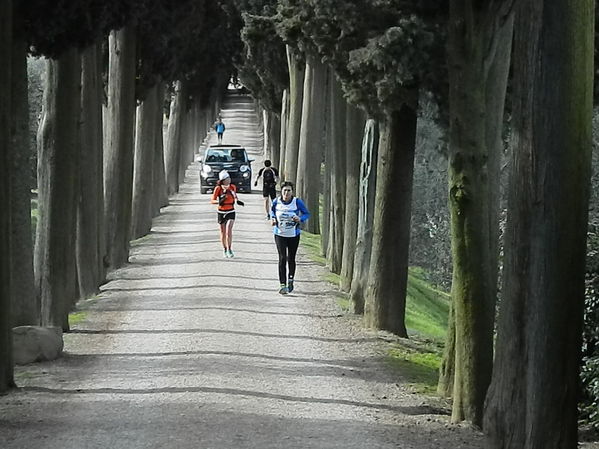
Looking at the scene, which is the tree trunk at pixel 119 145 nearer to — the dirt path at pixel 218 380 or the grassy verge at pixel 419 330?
the dirt path at pixel 218 380

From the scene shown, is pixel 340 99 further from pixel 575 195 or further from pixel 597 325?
pixel 575 195

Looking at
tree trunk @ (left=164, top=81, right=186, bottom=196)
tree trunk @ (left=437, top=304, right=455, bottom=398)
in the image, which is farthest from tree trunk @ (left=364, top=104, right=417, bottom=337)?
tree trunk @ (left=164, top=81, right=186, bottom=196)

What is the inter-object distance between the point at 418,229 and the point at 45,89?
21.6m

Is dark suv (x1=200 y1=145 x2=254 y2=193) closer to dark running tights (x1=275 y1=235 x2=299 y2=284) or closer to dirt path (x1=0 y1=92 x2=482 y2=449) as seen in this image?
dirt path (x1=0 y1=92 x2=482 y2=449)

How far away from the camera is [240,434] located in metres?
11.7

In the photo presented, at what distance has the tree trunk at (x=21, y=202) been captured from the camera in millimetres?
14953

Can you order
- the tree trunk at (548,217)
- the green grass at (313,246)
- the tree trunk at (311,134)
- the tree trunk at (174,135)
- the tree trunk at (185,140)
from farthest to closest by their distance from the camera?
the tree trunk at (185,140) → the tree trunk at (174,135) → the tree trunk at (311,134) → the green grass at (313,246) → the tree trunk at (548,217)

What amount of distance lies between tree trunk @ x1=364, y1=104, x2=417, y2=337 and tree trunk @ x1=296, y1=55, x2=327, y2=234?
14.5 metres

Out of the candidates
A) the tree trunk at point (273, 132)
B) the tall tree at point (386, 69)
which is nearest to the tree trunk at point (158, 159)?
the tree trunk at point (273, 132)

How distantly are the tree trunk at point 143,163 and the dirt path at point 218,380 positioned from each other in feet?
27.9

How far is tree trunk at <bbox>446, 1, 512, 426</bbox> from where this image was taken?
39.9ft

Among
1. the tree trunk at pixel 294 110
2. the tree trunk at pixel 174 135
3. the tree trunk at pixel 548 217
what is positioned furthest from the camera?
the tree trunk at pixel 174 135

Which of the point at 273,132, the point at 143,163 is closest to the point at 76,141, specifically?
the point at 143,163

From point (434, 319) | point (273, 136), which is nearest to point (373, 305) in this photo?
point (434, 319)
